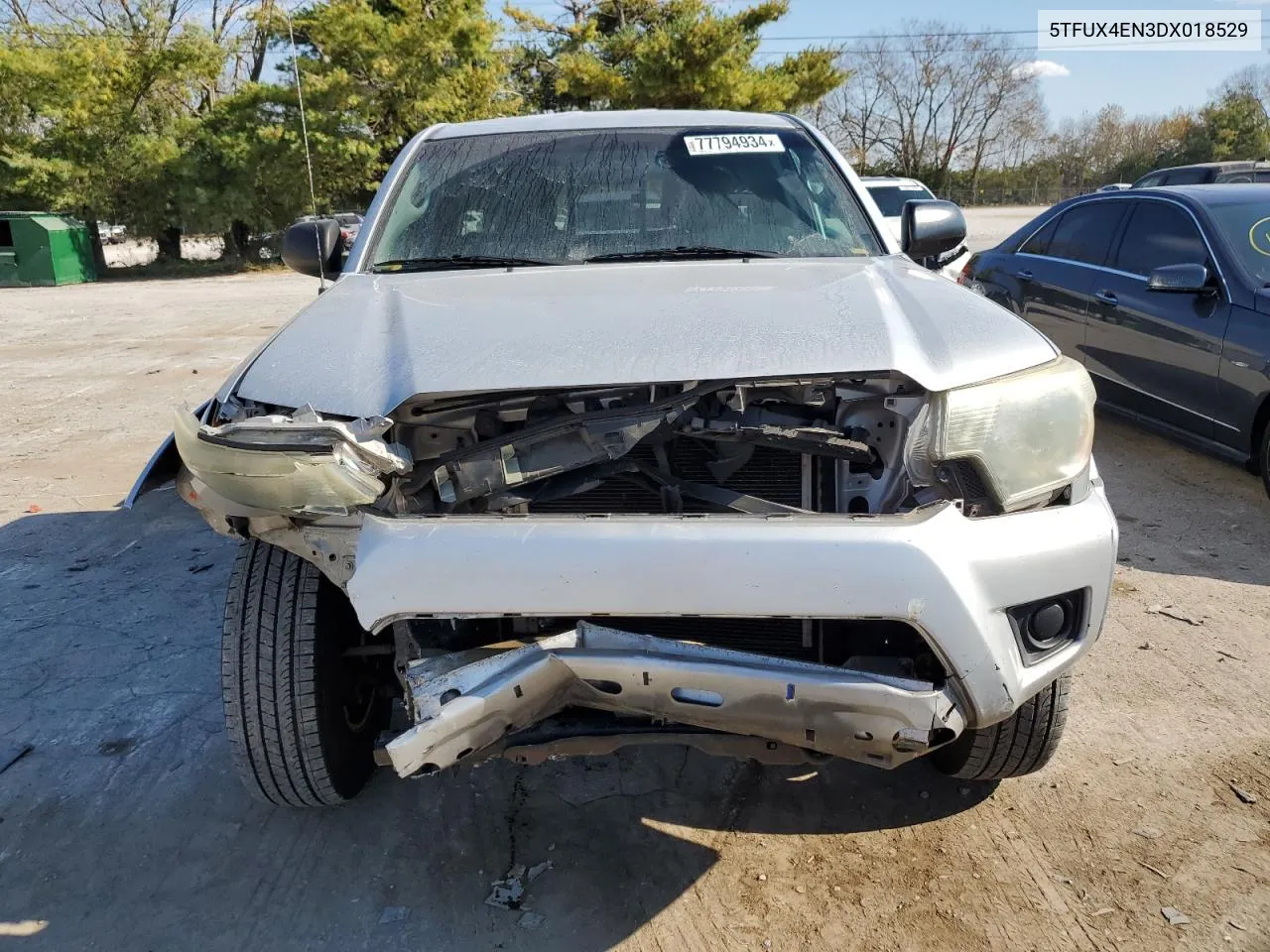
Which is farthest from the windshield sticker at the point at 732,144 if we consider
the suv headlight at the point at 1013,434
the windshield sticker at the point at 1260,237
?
the windshield sticker at the point at 1260,237

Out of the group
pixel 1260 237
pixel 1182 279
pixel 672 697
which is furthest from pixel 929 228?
pixel 1260 237

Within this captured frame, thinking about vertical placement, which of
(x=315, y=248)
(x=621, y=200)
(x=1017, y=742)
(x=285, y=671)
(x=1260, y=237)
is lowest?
(x=1017, y=742)

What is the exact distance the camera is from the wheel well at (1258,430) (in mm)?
4531

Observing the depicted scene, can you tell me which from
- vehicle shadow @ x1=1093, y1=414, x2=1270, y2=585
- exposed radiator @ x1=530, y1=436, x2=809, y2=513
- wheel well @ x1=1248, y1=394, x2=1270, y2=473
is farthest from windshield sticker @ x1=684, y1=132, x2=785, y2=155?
wheel well @ x1=1248, y1=394, x2=1270, y2=473

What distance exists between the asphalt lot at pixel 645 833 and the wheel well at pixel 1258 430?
115 cm

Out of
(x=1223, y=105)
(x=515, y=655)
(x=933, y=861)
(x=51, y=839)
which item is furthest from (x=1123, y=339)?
(x=1223, y=105)

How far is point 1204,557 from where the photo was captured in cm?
414

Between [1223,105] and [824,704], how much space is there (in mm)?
48272

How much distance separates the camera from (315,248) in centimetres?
341

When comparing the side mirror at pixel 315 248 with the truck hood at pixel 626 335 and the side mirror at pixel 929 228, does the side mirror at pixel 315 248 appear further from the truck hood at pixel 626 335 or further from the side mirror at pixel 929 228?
the side mirror at pixel 929 228

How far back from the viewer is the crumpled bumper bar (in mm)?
1818

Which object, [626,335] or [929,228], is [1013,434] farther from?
[929,228]

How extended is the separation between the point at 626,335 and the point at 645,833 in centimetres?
133

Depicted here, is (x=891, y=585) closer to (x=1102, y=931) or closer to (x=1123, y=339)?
(x=1102, y=931)
